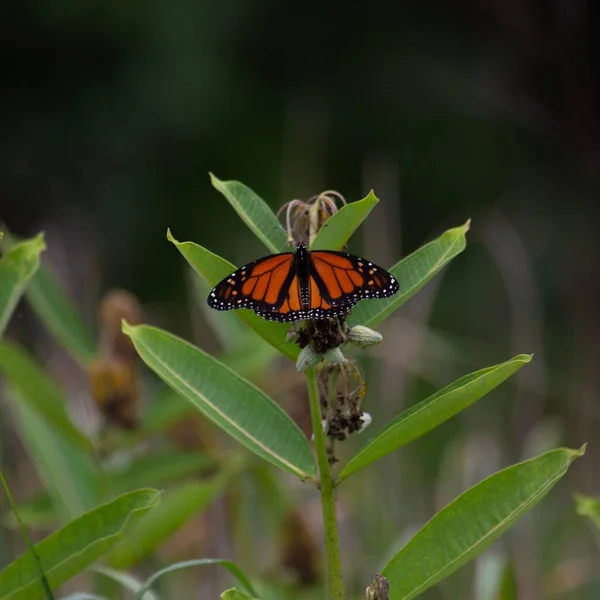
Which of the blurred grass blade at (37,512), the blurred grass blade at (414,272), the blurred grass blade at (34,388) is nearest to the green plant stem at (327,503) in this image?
the blurred grass blade at (414,272)

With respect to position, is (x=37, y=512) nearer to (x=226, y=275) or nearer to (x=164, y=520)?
(x=164, y=520)

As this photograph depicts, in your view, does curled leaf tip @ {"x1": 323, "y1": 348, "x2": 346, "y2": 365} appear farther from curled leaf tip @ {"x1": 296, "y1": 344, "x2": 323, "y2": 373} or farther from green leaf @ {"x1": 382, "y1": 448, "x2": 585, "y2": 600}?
green leaf @ {"x1": 382, "y1": 448, "x2": 585, "y2": 600}

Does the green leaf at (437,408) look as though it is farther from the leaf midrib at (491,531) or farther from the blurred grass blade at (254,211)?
the blurred grass blade at (254,211)

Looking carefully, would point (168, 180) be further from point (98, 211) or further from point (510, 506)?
point (510, 506)

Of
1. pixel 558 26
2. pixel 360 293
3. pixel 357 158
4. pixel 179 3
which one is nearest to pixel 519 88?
pixel 558 26

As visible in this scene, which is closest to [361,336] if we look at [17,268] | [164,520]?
[17,268]
